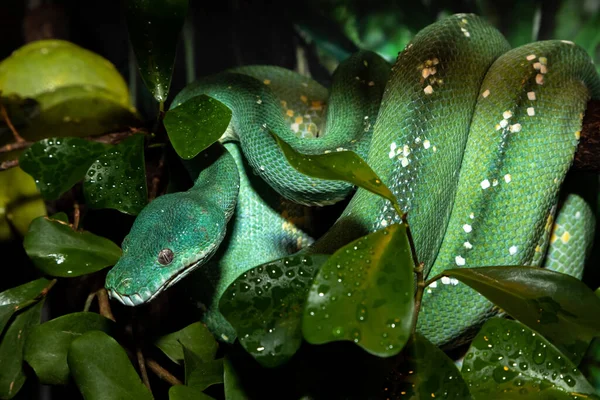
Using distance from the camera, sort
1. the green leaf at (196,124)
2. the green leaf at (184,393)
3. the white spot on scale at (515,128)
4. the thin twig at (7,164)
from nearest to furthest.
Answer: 1. the green leaf at (184,393)
2. the green leaf at (196,124)
3. the white spot on scale at (515,128)
4. the thin twig at (7,164)

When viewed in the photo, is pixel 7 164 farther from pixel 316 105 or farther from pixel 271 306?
pixel 271 306

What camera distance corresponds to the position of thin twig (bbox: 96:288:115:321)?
1.45 m

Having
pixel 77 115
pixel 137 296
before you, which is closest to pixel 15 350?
pixel 137 296

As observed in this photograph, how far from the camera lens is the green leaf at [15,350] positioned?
1.31m

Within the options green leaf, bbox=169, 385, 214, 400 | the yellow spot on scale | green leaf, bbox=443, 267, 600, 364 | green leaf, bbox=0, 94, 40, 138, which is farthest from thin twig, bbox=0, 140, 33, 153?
green leaf, bbox=443, 267, 600, 364

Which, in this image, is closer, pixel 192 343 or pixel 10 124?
pixel 192 343

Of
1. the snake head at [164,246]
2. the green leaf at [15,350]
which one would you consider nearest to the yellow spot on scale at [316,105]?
the snake head at [164,246]

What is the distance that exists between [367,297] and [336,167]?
0.22 metres

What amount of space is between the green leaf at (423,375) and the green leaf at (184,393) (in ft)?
1.26

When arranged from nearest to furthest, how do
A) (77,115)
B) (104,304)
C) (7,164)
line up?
1. (104,304)
2. (7,164)
3. (77,115)

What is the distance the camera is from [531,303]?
78 centimetres

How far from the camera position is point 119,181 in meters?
1.29

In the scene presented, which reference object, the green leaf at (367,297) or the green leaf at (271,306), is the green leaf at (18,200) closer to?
the green leaf at (271,306)

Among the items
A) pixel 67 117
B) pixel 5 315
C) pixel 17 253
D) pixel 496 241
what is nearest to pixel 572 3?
pixel 496 241
